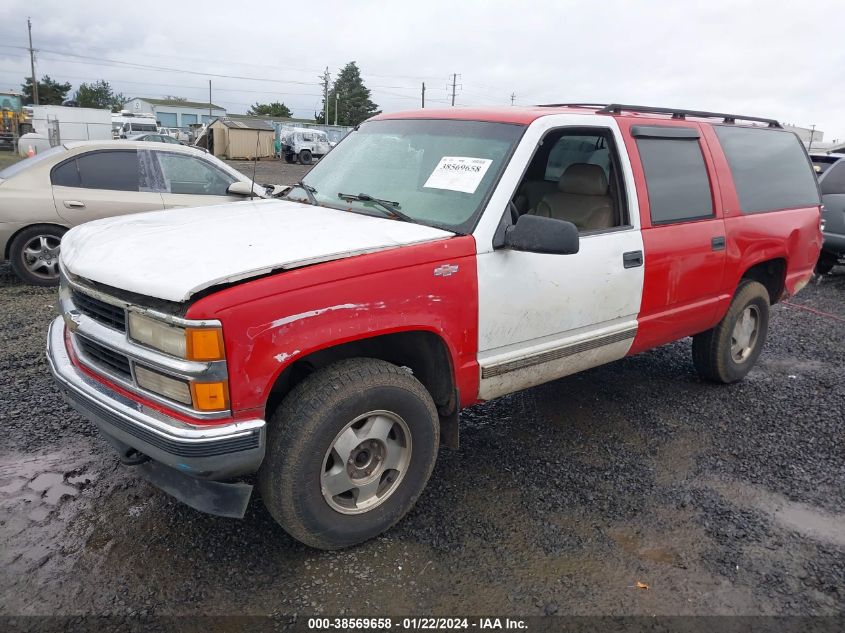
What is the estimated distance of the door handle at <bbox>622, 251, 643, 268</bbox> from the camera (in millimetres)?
3629

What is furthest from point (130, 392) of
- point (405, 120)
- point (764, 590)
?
point (764, 590)

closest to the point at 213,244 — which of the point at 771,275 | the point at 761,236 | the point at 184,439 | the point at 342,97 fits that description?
the point at 184,439

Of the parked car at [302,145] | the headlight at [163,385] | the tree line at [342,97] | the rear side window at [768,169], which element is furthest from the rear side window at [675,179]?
the tree line at [342,97]

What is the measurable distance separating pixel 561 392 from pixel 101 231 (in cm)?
329

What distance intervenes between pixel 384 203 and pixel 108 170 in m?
5.00

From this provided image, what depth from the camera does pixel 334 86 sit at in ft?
269

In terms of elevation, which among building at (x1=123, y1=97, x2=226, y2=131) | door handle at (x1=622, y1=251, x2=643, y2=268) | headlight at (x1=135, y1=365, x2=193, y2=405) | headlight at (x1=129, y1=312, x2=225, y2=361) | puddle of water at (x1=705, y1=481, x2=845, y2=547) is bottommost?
puddle of water at (x1=705, y1=481, x2=845, y2=547)

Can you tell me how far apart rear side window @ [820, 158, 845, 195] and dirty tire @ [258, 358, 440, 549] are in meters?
8.43

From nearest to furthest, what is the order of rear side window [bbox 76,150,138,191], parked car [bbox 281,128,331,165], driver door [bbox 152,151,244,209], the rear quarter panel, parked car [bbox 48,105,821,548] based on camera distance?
parked car [bbox 48,105,821,548], the rear quarter panel, rear side window [bbox 76,150,138,191], driver door [bbox 152,151,244,209], parked car [bbox 281,128,331,165]

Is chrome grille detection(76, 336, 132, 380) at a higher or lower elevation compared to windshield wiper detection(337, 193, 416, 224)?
lower

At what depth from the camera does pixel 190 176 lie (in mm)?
7246

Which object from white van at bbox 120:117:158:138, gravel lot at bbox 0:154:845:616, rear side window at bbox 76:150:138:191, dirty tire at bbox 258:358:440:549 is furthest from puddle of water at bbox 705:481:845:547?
white van at bbox 120:117:158:138

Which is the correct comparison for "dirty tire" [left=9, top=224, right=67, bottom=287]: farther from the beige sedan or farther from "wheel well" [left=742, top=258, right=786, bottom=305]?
"wheel well" [left=742, top=258, right=786, bottom=305]

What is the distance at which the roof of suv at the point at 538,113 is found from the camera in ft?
11.4
